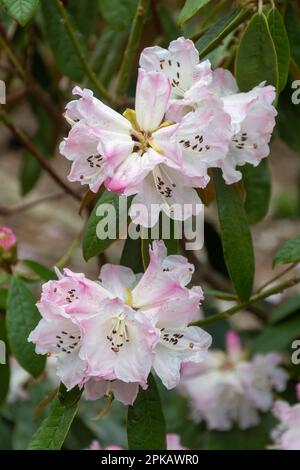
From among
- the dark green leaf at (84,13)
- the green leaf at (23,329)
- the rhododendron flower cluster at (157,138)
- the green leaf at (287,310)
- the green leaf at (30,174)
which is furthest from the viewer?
the green leaf at (30,174)

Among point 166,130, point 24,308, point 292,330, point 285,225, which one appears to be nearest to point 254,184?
point 292,330

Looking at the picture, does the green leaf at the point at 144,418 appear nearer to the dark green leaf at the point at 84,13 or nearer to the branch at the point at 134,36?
the branch at the point at 134,36

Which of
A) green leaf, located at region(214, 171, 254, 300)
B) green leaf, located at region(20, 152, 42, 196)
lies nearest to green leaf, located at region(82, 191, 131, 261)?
green leaf, located at region(214, 171, 254, 300)

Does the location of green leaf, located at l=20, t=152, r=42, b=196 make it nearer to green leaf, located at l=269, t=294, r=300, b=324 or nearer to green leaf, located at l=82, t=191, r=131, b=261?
green leaf, located at l=269, t=294, r=300, b=324

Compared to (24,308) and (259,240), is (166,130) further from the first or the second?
(259,240)

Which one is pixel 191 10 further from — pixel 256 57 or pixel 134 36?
pixel 134 36

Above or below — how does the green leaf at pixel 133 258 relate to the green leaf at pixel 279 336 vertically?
above

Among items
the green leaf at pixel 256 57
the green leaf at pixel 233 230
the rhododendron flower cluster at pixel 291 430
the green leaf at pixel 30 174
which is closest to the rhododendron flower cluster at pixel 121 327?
the green leaf at pixel 233 230
